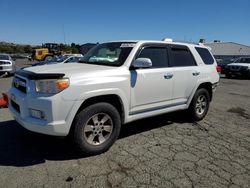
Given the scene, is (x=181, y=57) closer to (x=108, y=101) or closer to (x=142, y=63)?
(x=142, y=63)

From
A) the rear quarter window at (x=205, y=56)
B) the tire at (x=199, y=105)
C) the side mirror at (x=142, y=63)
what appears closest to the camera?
the side mirror at (x=142, y=63)

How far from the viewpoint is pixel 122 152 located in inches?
166

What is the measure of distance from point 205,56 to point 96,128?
3.55 m

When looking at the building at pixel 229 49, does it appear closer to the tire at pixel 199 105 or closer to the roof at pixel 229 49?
the roof at pixel 229 49

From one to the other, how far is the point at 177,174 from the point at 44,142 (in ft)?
7.73

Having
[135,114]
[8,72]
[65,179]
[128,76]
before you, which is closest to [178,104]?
[135,114]

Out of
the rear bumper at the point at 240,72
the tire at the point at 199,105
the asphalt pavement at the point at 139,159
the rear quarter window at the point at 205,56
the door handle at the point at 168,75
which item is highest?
the rear quarter window at the point at 205,56

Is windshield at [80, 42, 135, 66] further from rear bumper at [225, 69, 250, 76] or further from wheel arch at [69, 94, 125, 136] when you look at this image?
rear bumper at [225, 69, 250, 76]

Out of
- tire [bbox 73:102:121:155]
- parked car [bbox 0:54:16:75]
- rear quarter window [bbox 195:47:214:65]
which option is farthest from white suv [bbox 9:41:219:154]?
parked car [bbox 0:54:16:75]

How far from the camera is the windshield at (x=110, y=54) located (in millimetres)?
4572

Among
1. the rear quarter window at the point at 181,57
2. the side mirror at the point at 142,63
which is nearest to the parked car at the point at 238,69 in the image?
the rear quarter window at the point at 181,57

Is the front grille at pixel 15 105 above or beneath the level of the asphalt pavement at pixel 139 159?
above

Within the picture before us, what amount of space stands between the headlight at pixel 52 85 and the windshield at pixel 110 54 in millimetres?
1179

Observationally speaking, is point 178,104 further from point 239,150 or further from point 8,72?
point 8,72
